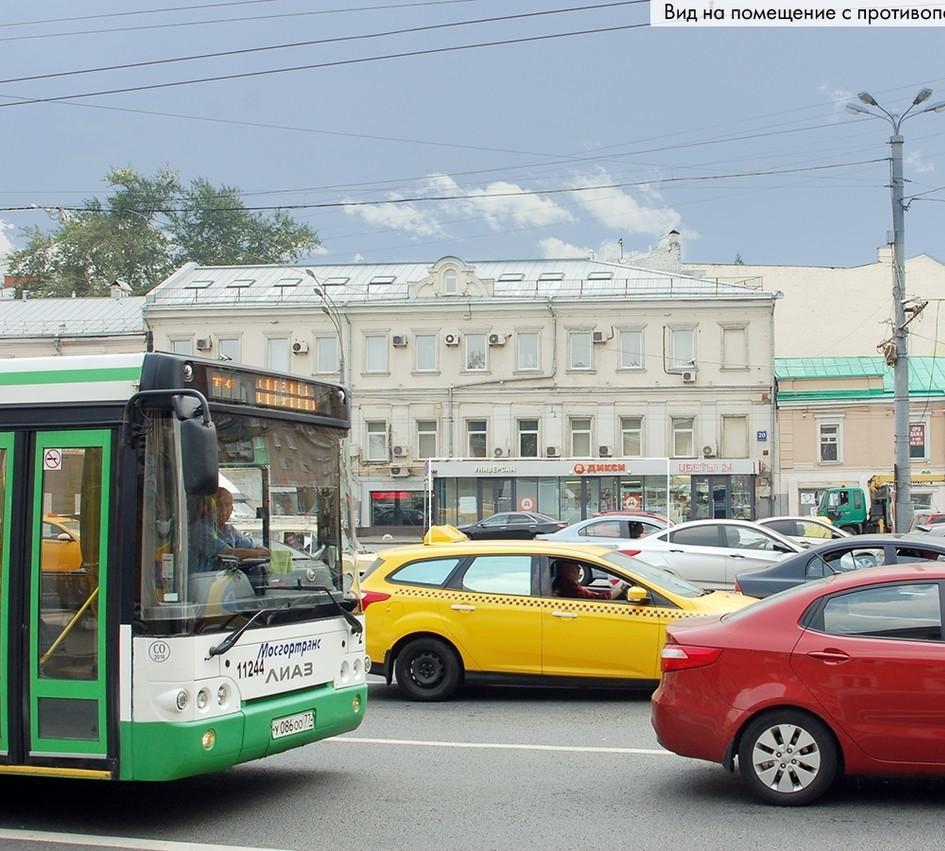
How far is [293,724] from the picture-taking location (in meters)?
7.38

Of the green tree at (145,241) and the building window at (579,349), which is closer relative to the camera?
the building window at (579,349)

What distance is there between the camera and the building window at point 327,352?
53125mm

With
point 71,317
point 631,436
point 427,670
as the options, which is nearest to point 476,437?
point 631,436

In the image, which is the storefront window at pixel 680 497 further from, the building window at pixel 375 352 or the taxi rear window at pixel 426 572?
the taxi rear window at pixel 426 572

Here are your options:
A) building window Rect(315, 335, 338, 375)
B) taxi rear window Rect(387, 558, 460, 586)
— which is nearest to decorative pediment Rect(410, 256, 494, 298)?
building window Rect(315, 335, 338, 375)

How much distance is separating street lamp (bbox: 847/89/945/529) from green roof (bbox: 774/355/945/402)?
71.2 ft

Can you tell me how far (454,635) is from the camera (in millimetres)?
11492

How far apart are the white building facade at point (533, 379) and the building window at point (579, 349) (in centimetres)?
6

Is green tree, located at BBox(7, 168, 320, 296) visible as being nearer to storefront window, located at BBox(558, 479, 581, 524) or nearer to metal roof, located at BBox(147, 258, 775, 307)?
metal roof, located at BBox(147, 258, 775, 307)

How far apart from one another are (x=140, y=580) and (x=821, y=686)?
13.2 ft

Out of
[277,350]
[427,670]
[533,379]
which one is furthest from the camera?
[277,350]

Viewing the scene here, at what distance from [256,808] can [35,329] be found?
53125 mm

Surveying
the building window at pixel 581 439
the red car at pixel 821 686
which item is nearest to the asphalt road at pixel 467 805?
the red car at pixel 821 686

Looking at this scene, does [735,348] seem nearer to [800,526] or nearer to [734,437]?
[734,437]
